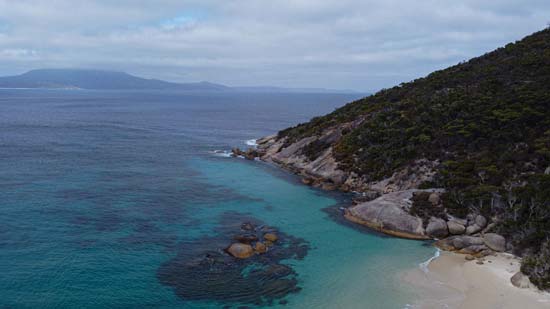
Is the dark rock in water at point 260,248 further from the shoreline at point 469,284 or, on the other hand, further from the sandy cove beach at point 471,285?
the sandy cove beach at point 471,285

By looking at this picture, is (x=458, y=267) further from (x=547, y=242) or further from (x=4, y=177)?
(x=4, y=177)

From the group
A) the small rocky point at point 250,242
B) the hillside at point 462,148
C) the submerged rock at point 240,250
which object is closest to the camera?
the submerged rock at point 240,250

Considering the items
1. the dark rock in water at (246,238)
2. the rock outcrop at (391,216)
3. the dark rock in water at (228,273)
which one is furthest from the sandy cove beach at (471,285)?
the dark rock in water at (246,238)

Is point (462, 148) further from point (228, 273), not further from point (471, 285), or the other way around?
point (228, 273)

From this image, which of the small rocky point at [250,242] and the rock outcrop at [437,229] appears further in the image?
the rock outcrop at [437,229]

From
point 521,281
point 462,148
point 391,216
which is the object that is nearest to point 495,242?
point 521,281

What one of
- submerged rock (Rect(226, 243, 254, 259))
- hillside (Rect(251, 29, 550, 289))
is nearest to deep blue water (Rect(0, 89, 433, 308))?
submerged rock (Rect(226, 243, 254, 259))

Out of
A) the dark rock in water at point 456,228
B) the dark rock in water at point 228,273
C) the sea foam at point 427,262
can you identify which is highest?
the dark rock in water at point 456,228
